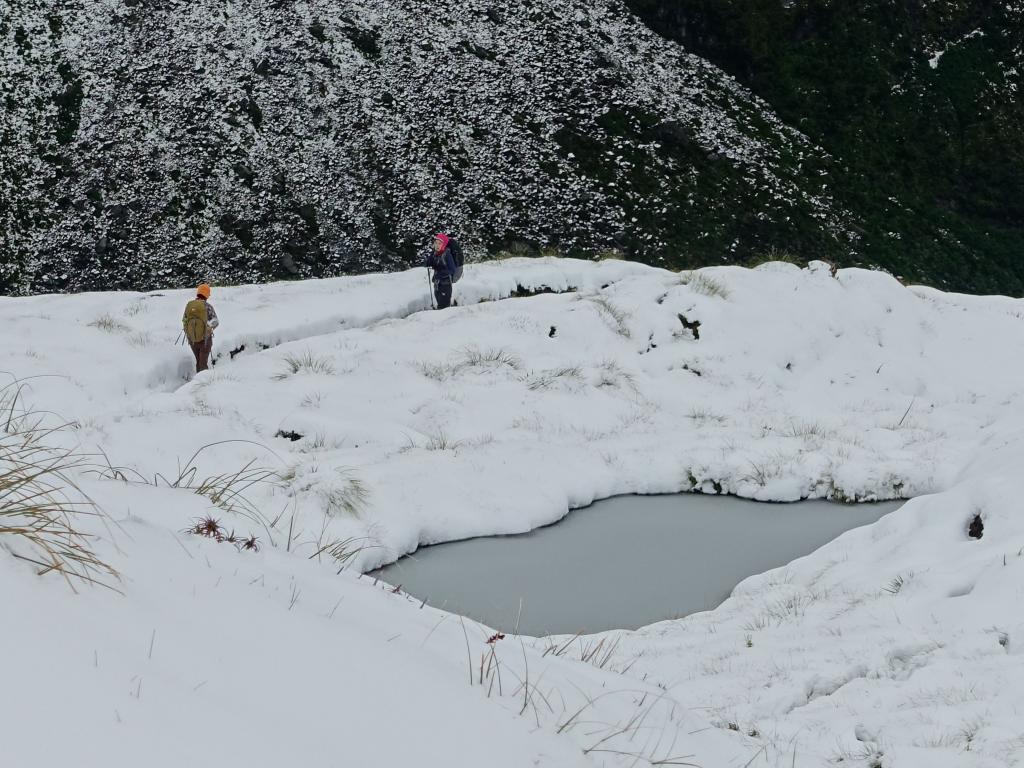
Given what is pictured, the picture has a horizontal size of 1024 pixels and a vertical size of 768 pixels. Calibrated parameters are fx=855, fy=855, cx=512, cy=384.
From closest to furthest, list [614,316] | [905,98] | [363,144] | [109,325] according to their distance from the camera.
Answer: [109,325] → [614,316] → [363,144] → [905,98]

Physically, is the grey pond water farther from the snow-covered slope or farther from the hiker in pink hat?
the hiker in pink hat

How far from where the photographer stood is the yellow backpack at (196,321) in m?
13.4

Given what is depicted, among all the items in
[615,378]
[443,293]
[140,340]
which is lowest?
[615,378]

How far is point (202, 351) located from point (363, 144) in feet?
70.3

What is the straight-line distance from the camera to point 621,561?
28.4ft

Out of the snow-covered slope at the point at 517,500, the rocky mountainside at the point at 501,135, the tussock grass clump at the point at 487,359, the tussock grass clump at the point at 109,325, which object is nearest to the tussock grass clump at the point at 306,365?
the snow-covered slope at the point at 517,500

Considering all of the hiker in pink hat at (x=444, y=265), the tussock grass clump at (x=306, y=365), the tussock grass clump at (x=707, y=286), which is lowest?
the tussock grass clump at (x=306, y=365)

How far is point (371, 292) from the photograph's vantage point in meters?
17.8

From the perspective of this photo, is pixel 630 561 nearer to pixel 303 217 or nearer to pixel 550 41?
pixel 303 217

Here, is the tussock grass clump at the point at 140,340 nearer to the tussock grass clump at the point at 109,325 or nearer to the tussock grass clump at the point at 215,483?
the tussock grass clump at the point at 109,325

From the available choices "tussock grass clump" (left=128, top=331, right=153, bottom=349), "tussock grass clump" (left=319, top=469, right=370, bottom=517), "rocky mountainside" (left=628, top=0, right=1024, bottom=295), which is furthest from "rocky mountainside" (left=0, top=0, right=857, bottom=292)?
"tussock grass clump" (left=319, top=469, right=370, bottom=517)

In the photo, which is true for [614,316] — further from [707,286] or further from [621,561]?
[621,561]

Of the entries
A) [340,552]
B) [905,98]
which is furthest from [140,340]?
[905,98]

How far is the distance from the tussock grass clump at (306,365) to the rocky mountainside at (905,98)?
25.9 metres
